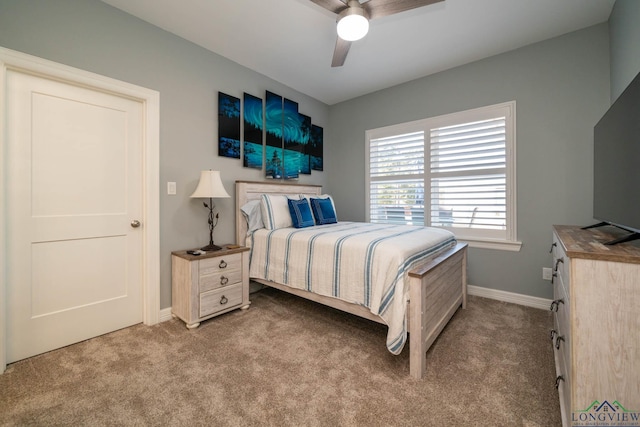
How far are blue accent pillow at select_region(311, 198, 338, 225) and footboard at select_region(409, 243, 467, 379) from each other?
4.62ft

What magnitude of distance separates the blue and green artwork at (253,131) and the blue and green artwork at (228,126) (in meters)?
0.10

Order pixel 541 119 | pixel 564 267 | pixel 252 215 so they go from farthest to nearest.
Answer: pixel 252 215 → pixel 541 119 → pixel 564 267

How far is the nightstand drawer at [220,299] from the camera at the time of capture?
7.51ft

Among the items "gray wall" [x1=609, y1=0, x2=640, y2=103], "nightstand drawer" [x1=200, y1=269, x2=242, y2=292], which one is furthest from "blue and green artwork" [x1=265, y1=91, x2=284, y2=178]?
"gray wall" [x1=609, y1=0, x2=640, y2=103]

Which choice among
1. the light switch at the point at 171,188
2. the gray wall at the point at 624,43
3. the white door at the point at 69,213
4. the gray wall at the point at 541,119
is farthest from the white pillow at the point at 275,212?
the gray wall at the point at 624,43

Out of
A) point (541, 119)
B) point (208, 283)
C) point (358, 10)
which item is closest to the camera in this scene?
point (358, 10)

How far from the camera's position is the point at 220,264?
2395 millimetres

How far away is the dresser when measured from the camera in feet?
3.20

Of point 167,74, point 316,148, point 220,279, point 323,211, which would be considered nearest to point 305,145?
point 316,148

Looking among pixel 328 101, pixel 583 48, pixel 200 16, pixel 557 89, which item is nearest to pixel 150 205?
pixel 200 16

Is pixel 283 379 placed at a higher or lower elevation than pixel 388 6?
→ lower

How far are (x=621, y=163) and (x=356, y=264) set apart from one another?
5.06 feet

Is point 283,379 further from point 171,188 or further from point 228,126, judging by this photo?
point 228,126

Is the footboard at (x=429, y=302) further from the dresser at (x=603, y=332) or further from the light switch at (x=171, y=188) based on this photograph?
the light switch at (x=171, y=188)
